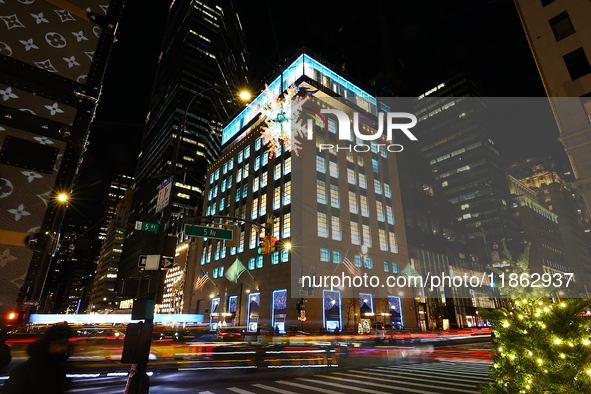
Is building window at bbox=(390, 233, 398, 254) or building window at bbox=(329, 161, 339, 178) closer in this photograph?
building window at bbox=(329, 161, 339, 178)

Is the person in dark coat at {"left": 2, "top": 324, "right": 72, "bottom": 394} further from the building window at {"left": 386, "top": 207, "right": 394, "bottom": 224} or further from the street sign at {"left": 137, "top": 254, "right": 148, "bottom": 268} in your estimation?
the building window at {"left": 386, "top": 207, "right": 394, "bottom": 224}

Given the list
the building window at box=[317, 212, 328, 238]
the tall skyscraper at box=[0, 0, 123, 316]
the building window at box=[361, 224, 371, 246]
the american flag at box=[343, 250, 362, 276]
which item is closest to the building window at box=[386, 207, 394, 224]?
the building window at box=[361, 224, 371, 246]

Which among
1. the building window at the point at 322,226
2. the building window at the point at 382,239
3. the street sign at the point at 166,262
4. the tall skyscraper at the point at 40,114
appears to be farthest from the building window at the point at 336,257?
the tall skyscraper at the point at 40,114

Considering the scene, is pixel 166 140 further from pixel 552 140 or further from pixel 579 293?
pixel 552 140

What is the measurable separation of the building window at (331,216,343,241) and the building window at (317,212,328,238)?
1.33 meters

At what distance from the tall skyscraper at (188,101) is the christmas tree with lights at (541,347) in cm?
10557

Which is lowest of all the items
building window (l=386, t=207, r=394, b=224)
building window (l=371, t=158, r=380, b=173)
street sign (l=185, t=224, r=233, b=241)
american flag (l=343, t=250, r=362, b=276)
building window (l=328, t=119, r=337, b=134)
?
street sign (l=185, t=224, r=233, b=241)

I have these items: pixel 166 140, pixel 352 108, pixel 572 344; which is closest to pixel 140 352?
pixel 572 344

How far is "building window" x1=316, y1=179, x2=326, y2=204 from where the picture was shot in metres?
43.9

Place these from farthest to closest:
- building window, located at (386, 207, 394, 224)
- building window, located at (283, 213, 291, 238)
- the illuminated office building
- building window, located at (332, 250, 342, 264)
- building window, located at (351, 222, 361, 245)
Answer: building window, located at (386, 207, 394, 224), building window, located at (351, 222, 361, 245), building window, located at (332, 250, 342, 264), building window, located at (283, 213, 291, 238), the illuminated office building

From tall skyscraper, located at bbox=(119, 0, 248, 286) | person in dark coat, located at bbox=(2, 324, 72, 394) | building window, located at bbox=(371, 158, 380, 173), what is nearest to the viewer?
person in dark coat, located at bbox=(2, 324, 72, 394)

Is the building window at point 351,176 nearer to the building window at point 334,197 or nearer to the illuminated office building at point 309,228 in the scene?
the illuminated office building at point 309,228

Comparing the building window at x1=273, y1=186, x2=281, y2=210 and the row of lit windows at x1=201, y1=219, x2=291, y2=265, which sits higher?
the building window at x1=273, y1=186, x2=281, y2=210

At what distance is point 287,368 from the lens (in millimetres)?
15328
